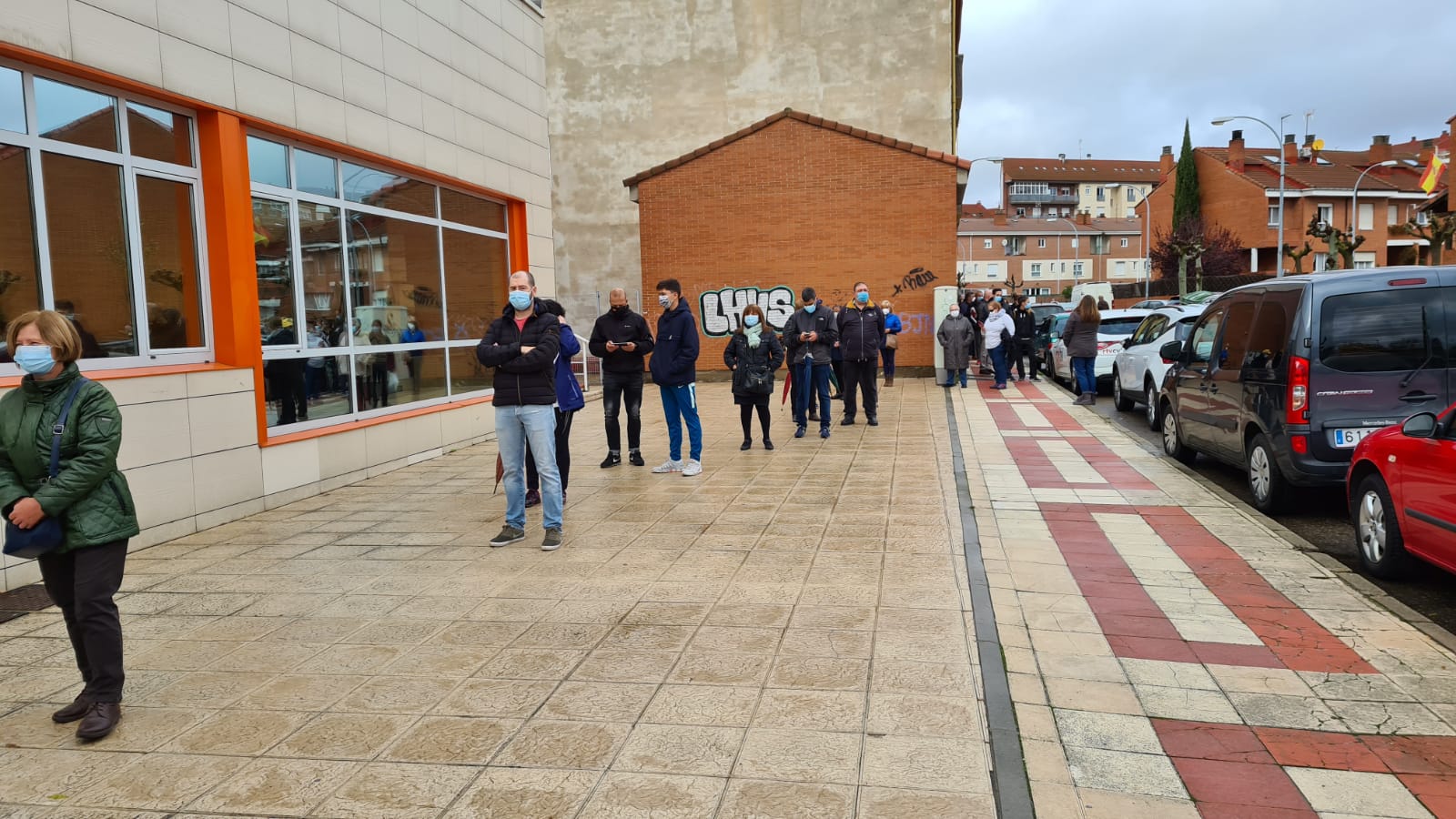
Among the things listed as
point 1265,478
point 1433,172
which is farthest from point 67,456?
point 1433,172

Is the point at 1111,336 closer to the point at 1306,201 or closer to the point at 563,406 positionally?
the point at 563,406

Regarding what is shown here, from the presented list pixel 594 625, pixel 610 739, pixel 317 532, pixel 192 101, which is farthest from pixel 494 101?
pixel 610 739

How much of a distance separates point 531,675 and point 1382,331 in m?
6.30

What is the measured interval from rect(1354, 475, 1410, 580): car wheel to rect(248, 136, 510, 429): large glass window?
8314 millimetres

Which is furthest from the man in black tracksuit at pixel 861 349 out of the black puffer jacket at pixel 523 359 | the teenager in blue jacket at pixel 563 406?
the black puffer jacket at pixel 523 359

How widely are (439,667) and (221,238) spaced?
509 cm

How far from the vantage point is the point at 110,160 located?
23.2 ft

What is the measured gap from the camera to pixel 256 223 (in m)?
8.50

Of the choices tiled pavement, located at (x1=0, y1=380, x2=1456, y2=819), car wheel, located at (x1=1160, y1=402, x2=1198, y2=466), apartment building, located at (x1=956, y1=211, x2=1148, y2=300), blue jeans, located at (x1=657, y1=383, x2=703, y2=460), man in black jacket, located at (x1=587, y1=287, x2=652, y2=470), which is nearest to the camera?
tiled pavement, located at (x1=0, y1=380, x2=1456, y2=819)

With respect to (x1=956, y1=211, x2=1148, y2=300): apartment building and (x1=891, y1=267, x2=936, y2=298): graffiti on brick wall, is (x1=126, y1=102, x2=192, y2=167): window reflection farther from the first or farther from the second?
(x1=956, y1=211, x2=1148, y2=300): apartment building

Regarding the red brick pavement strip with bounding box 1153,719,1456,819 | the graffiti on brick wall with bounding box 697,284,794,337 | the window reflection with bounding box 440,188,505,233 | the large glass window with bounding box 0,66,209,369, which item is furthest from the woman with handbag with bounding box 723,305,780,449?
the graffiti on brick wall with bounding box 697,284,794,337

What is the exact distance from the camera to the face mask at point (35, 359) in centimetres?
364

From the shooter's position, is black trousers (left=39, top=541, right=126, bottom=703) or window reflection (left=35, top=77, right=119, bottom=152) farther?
window reflection (left=35, top=77, right=119, bottom=152)

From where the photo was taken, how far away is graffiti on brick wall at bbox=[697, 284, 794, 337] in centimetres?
2250
